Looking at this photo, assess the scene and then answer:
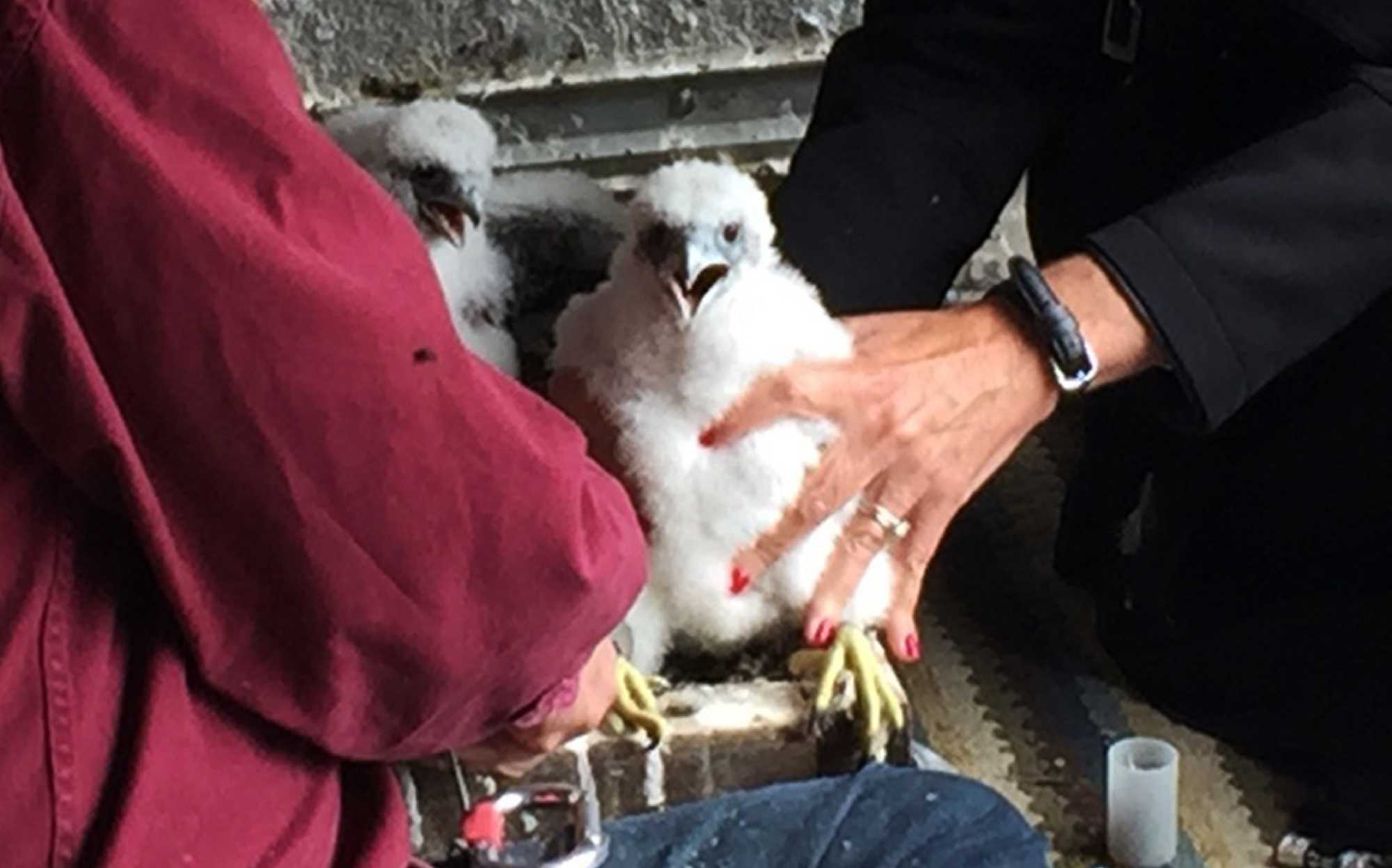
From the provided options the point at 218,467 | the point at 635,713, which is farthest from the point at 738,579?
the point at 218,467

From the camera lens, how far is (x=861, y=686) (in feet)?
3.57

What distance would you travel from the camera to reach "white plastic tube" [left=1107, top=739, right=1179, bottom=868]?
136 centimetres

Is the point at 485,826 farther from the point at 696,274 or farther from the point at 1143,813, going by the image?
the point at 1143,813

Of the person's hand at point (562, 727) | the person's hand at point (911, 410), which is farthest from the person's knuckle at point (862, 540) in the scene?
the person's hand at point (562, 727)

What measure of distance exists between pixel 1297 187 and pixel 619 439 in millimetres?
415

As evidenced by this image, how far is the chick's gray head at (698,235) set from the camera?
1111mm

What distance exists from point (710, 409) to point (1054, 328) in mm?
198

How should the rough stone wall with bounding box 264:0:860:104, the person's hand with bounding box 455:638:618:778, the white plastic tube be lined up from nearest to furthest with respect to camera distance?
1. the person's hand with bounding box 455:638:618:778
2. the white plastic tube
3. the rough stone wall with bounding box 264:0:860:104

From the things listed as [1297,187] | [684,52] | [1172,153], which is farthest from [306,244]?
[684,52]

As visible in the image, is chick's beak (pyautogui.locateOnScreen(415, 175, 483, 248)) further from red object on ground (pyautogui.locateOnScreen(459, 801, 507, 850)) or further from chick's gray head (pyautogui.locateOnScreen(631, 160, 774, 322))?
red object on ground (pyautogui.locateOnScreen(459, 801, 507, 850))

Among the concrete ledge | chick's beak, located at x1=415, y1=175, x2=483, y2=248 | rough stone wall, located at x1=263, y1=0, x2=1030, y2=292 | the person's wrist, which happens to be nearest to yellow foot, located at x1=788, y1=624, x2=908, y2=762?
the concrete ledge

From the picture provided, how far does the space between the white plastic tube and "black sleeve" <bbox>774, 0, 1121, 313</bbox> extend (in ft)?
1.19

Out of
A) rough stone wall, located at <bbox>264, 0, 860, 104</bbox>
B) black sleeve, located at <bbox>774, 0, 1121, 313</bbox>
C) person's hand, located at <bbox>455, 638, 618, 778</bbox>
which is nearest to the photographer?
person's hand, located at <bbox>455, 638, 618, 778</bbox>

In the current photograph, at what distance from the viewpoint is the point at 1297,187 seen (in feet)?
3.68
